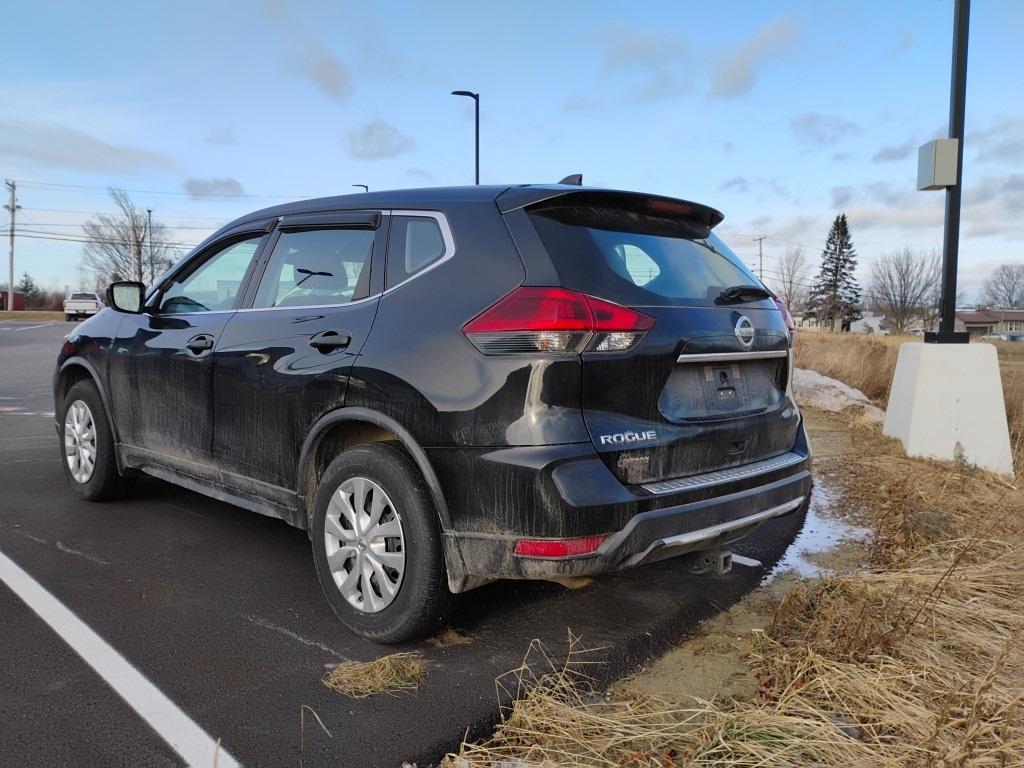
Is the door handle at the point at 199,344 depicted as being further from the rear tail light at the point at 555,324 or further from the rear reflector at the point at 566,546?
the rear reflector at the point at 566,546

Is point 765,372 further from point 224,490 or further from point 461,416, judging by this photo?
point 224,490

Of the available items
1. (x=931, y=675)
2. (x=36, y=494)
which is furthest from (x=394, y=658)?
(x=36, y=494)

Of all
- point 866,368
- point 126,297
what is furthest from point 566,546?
point 866,368

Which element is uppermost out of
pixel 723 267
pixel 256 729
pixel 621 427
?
pixel 723 267

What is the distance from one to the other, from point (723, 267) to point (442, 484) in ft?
5.33

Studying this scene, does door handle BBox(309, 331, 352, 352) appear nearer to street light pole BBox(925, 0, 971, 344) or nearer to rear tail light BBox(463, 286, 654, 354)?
rear tail light BBox(463, 286, 654, 354)

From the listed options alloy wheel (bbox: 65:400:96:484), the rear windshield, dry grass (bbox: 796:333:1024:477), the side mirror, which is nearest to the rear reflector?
the rear windshield

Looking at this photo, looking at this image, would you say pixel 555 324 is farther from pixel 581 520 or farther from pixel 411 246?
pixel 411 246

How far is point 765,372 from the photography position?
342 centimetres

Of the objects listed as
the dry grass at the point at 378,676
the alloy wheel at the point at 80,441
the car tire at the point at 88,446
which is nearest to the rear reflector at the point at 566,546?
the dry grass at the point at 378,676

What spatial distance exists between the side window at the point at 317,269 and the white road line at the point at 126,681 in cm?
164

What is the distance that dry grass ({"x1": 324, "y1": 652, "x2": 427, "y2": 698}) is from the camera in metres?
2.74

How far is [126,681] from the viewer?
2.79 m

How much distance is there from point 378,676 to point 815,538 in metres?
3.06
